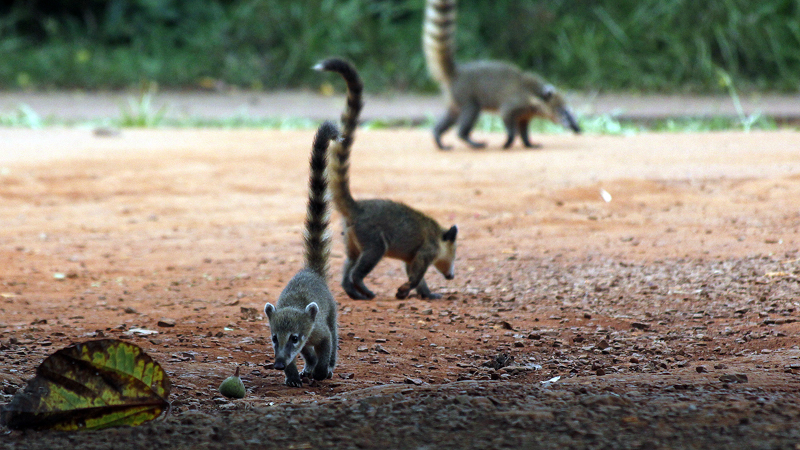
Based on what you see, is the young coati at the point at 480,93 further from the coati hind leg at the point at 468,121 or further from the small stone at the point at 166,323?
the small stone at the point at 166,323

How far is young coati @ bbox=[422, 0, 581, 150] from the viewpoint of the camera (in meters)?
9.37

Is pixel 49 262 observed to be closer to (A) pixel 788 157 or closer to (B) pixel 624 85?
(A) pixel 788 157

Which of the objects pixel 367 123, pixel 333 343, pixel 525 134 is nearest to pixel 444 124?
pixel 525 134

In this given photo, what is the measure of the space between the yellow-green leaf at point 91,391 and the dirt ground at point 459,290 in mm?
100

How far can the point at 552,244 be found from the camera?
5609 mm

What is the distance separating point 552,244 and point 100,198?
3684mm

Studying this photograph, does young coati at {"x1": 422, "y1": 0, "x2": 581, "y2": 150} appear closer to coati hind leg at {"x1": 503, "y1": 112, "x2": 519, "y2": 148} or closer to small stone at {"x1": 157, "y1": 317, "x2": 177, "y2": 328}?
coati hind leg at {"x1": 503, "y1": 112, "x2": 519, "y2": 148}

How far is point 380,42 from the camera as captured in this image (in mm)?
14812

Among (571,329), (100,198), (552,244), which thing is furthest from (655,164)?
(100,198)

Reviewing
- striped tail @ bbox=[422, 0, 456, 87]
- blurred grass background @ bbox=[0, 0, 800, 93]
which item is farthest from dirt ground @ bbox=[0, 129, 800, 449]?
blurred grass background @ bbox=[0, 0, 800, 93]

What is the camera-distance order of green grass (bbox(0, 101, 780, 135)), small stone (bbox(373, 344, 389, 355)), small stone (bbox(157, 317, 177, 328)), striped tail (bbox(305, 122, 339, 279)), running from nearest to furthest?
small stone (bbox(373, 344, 389, 355))
striped tail (bbox(305, 122, 339, 279))
small stone (bbox(157, 317, 177, 328))
green grass (bbox(0, 101, 780, 135))

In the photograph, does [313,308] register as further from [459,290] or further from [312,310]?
[459,290]

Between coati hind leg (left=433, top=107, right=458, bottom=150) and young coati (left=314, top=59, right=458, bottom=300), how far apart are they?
418 cm

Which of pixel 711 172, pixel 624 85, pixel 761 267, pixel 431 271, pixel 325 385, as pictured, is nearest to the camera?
pixel 325 385
